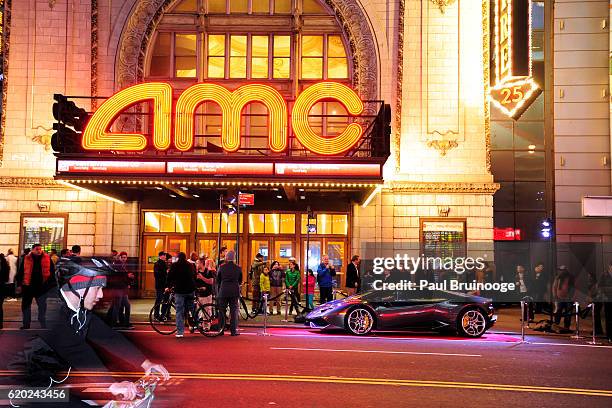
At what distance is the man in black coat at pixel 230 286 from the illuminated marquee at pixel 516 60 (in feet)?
45.7

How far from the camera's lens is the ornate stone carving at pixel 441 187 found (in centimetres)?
2770

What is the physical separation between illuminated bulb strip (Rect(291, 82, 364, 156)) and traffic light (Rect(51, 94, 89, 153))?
698 cm

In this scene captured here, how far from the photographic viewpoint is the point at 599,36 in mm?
36281

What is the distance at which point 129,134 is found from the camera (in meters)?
23.6

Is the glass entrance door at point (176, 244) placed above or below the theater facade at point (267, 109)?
below

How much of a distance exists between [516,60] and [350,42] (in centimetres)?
624

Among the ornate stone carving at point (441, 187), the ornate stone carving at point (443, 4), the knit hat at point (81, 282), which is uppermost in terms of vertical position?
the ornate stone carving at point (443, 4)

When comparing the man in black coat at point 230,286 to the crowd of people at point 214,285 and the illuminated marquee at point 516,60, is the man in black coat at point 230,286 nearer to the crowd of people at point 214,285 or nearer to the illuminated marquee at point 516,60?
the crowd of people at point 214,285

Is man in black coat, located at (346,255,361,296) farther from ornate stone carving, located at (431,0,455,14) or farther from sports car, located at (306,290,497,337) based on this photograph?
ornate stone carving, located at (431,0,455,14)

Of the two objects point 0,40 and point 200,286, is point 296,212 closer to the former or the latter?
point 200,286

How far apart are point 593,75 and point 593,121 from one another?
2235 millimetres

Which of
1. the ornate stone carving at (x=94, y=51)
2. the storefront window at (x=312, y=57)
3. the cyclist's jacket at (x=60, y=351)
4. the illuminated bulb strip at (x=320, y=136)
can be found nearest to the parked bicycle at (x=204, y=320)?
the illuminated bulb strip at (x=320, y=136)

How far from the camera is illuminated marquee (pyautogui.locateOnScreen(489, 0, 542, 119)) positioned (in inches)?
1046

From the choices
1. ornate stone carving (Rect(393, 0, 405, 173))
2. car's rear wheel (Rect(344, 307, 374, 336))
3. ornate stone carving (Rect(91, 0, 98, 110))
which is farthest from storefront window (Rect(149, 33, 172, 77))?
car's rear wheel (Rect(344, 307, 374, 336))
